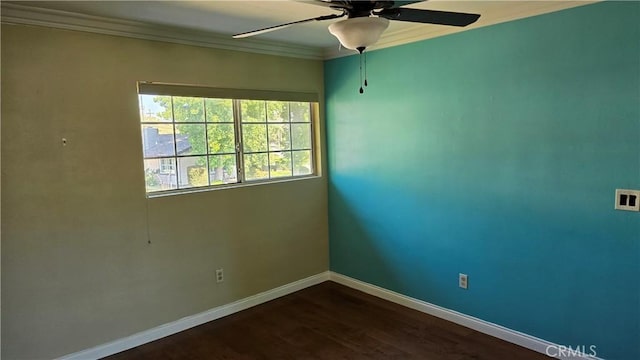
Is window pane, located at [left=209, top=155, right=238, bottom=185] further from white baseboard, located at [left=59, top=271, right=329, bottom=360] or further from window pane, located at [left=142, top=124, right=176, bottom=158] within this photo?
white baseboard, located at [left=59, top=271, right=329, bottom=360]

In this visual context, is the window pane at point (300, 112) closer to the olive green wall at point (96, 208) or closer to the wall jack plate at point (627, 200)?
the olive green wall at point (96, 208)

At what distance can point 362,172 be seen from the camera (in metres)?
3.90

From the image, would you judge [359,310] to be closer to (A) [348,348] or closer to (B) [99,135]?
(A) [348,348]

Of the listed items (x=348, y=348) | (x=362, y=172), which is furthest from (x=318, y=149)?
(x=348, y=348)

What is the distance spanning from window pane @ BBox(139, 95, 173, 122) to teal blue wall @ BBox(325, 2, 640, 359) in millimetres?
1596

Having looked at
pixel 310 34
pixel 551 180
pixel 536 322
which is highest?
pixel 310 34

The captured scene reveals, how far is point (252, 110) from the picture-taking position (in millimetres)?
3695

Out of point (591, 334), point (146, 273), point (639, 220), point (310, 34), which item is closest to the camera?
point (639, 220)

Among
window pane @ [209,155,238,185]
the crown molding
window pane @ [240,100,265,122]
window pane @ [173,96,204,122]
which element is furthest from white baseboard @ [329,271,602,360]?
the crown molding

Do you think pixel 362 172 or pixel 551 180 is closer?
pixel 551 180

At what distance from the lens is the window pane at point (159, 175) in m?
3.14

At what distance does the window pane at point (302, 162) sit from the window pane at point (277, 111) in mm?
363

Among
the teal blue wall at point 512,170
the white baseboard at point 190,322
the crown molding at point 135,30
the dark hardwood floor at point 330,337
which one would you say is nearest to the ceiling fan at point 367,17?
the teal blue wall at point 512,170

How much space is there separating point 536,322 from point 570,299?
0.98ft
